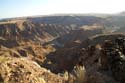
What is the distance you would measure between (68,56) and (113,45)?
134 ft

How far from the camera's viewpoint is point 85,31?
89.4m

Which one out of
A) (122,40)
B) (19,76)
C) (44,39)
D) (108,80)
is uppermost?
(122,40)

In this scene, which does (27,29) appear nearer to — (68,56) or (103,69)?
(68,56)

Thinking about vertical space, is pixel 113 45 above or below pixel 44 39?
above

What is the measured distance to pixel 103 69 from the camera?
317 inches

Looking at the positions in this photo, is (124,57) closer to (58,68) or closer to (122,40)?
(122,40)

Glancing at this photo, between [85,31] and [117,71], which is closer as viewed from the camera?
[117,71]

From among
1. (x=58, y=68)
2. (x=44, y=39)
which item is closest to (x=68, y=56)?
(x=58, y=68)

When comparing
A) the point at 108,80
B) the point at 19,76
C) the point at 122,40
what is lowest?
the point at 19,76

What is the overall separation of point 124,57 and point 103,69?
726 mm

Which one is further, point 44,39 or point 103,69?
point 44,39

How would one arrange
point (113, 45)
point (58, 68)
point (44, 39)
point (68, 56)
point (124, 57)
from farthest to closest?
point (44, 39) < point (68, 56) < point (58, 68) < point (113, 45) < point (124, 57)

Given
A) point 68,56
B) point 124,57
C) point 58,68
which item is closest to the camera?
point 124,57

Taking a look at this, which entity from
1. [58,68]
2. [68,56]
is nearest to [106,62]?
[58,68]
